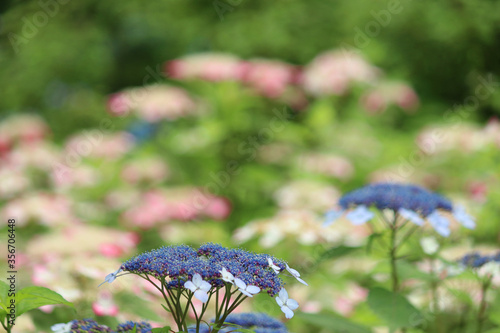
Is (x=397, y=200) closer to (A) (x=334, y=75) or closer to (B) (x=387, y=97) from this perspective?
(A) (x=334, y=75)

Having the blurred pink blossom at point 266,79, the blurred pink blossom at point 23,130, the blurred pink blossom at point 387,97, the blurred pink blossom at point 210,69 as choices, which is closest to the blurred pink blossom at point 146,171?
the blurred pink blossom at point 210,69

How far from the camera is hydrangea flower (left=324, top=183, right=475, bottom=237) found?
4.87 feet

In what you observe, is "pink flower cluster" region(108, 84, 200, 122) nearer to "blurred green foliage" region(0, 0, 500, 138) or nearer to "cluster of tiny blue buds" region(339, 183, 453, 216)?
"blurred green foliage" region(0, 0, 500, 138)

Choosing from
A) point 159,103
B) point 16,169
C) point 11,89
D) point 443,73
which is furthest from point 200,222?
point 443,73

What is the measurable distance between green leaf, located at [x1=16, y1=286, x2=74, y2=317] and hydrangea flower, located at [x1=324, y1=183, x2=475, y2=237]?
74 cm

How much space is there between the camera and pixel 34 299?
1.18 metres

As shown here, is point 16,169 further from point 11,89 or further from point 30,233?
point 11,89

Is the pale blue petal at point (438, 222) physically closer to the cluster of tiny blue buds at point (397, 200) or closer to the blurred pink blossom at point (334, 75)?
the cluster of tiny blue buds at point (397, 200)

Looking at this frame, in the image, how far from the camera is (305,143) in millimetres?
3713

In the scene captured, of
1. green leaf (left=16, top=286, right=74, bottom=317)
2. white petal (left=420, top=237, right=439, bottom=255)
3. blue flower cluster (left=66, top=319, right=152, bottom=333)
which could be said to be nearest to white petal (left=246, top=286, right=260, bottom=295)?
blue flower cluster (left=66, top=319, right=152, bottom=333)

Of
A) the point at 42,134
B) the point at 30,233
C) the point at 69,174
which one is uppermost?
the point at 42,134

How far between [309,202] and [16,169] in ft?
5.66

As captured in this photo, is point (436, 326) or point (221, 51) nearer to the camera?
point (436, 326)

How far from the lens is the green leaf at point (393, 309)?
1.46 metres
